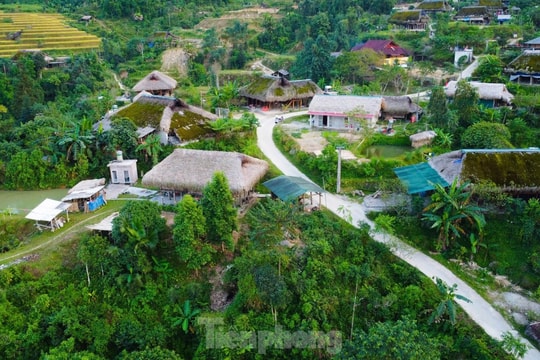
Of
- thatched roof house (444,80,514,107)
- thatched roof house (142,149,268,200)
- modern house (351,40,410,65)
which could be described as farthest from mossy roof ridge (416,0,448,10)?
thatched roof house (142,149,268,200)

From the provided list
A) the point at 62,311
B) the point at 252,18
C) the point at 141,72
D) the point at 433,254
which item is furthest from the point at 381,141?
the point at 252,18

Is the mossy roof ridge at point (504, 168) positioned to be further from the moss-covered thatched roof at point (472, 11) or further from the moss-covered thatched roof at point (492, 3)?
the moss-covered thatched roof at point (492, 3)

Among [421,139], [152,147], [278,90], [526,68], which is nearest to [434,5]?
[526,68]

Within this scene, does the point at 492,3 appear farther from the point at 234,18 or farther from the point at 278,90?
the point at 278,90

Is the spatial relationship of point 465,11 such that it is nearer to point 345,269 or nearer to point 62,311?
point 345,269

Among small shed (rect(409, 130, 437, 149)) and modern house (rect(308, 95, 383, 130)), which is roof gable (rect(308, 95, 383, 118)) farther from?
small shed (rect(409, 130, 437, 149))

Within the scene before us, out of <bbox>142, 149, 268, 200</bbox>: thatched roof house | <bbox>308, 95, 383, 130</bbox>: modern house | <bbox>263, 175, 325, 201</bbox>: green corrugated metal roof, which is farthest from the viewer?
<bbox>308, 95, 383, 130</bbox>: modern house

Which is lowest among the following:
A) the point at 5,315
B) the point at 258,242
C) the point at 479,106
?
the point at 5,315

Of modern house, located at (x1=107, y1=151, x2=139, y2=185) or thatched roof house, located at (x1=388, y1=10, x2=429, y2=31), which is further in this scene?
thatched roof house, located at (x1=388, y1=10, x2=429, y2=31)
